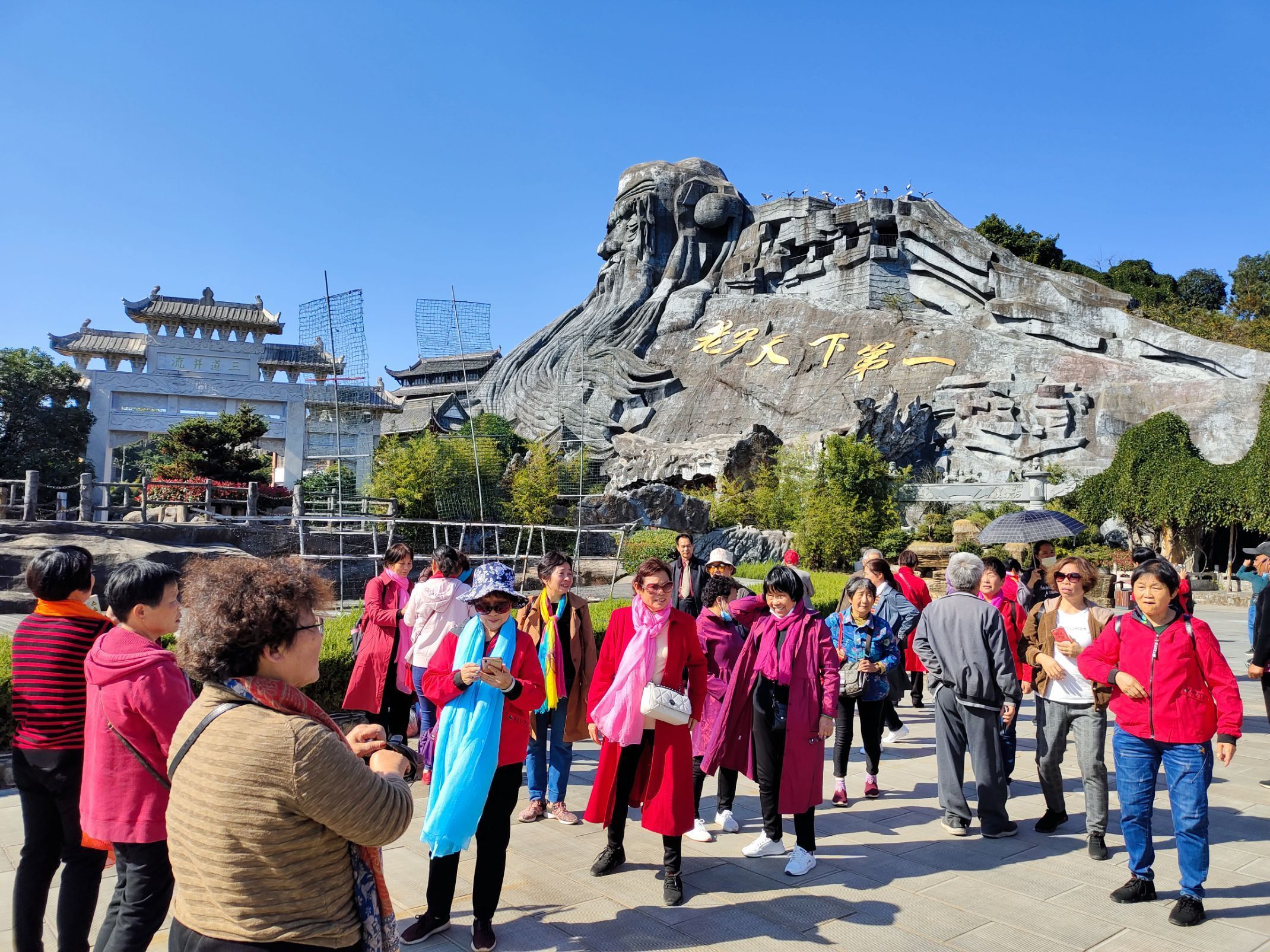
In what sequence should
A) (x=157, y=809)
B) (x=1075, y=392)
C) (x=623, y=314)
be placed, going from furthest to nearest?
(x=623, y=314)
(x=1075, y=392)
(x=157, y=809)

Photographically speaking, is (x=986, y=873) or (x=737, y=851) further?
(x=737, y=851)

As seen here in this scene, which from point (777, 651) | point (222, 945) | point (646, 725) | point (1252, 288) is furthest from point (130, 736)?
point (1252, 288)

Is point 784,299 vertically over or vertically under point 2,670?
over

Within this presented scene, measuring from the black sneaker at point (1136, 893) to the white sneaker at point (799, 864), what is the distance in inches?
48.1

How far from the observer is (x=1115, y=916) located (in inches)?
136

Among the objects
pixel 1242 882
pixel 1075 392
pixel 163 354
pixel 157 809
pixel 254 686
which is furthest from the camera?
pixel 163 354

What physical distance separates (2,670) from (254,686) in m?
5.07

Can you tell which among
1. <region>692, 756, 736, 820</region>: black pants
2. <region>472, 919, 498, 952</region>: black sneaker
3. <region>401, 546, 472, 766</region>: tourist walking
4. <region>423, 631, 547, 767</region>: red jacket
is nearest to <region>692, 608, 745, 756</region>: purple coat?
<region>692, 756, 736, 820</region>: black pants

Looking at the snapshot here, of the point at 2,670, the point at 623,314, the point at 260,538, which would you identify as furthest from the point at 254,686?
the point at 623,314

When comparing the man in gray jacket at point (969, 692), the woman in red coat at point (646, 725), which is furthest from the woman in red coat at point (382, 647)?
the man in gray jacket at point (969, 692)

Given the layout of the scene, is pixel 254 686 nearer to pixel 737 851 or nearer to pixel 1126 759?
pixel 737 851

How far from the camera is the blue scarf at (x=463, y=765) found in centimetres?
304

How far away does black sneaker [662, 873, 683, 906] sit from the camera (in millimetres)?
3562

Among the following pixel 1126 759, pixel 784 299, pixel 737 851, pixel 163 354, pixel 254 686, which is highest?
pixel 784 299
